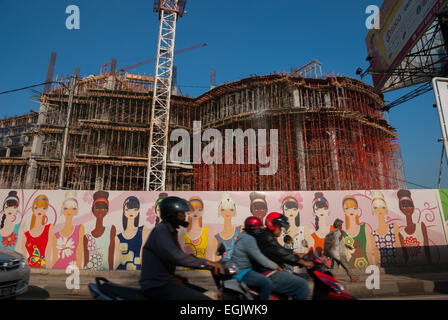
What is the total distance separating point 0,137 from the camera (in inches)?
1620

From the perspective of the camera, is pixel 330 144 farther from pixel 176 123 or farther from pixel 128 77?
pixel 128 77

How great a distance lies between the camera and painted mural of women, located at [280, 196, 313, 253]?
8.98 meters

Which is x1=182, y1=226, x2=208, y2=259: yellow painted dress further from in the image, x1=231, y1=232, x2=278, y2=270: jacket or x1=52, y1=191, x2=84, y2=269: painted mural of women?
x1=231, y1=232, x2=278, y2=270: jacket

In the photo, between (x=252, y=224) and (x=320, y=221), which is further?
(x=320, y=221)

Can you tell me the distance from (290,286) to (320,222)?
6461 mm

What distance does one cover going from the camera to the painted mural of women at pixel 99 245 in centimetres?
870

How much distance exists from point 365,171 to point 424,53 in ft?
37.9

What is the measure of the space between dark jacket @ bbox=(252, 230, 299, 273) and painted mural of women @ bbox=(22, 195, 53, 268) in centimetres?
Result: 833

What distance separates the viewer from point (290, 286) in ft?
10.8

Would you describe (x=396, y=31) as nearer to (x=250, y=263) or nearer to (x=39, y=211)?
(x=250, y=263)

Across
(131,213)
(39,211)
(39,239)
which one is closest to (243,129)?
(131,213)

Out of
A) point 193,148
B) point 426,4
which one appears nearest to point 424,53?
point 426,4

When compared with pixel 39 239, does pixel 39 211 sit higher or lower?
higher

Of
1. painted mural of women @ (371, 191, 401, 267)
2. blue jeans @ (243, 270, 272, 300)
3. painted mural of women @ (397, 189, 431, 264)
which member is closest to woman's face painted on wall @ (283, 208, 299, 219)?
painted mural of women @ (371, 191, 401, 267)
